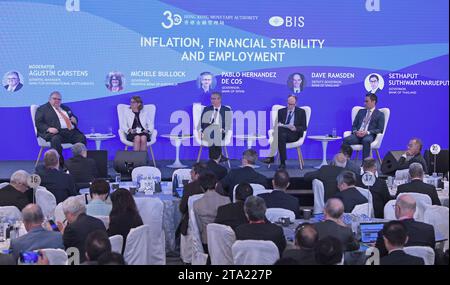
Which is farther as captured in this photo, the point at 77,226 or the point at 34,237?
the point at 77,226

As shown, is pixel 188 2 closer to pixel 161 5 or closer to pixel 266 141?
pixel 161 5

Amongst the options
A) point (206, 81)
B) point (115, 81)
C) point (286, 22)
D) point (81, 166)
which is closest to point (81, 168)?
point (81, 166)

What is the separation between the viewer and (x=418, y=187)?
8.20 meters

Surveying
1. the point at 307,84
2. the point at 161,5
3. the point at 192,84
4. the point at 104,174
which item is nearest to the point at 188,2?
the point at 161,5

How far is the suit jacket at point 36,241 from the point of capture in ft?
19.7

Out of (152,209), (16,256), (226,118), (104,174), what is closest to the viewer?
(16,256)

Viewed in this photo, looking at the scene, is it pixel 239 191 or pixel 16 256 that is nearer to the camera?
pixel 16 256

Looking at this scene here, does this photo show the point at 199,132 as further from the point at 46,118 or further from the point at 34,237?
the point at 34,237

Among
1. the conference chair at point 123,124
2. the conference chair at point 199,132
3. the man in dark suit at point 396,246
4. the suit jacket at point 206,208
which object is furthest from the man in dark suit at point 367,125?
the man in dark suit at point 396,246

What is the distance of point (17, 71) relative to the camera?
40.7 feet

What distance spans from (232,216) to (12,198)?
93.7 inches

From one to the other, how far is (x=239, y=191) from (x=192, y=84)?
558 centimetres

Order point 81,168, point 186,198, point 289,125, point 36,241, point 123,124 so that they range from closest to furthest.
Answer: point 36,241 < point 186,198 < point 81,168 < point 289,125 < point 123,124

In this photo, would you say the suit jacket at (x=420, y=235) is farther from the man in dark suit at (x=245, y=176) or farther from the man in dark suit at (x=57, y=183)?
the man in dark suit at (x=57, y=183)
